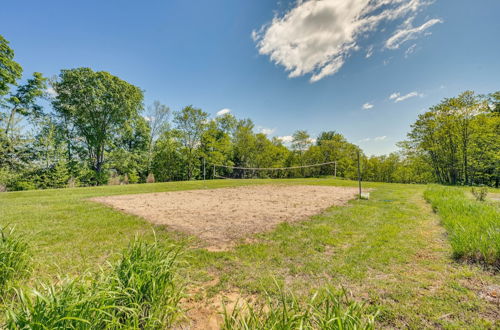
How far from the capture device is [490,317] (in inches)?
69.1

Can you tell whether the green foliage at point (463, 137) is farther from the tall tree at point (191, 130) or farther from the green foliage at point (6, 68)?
the green foliage at point (6, 68)

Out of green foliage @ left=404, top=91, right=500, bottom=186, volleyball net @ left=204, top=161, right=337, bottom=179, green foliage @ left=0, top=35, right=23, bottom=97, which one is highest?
green foliage @ left=0, top=35, right=23, bottom=97

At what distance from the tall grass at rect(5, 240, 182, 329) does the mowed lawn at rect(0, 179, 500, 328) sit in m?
0.17

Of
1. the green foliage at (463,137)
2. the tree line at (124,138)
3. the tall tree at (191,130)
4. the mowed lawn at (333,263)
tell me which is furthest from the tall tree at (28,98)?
the green foliage at (463,137)

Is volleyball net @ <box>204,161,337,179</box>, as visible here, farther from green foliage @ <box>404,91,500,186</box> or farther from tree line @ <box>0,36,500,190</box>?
green foliage @ <box>404,91,500,186</box>

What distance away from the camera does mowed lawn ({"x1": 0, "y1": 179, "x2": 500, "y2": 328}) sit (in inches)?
76.6

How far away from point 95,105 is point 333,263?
1110 inches

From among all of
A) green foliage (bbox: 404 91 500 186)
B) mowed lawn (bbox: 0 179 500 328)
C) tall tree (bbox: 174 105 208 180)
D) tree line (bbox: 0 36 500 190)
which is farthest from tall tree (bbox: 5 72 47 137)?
green foliage (bbox: 404 91 500 186)

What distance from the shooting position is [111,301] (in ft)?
4.65

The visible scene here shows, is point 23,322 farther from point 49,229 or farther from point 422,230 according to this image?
point 422,230

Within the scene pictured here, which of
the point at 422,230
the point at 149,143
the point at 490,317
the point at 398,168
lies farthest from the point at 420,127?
the point at 149,143

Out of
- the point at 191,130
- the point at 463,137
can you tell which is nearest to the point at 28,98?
the point at 191,130

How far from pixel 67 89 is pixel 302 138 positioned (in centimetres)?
3685

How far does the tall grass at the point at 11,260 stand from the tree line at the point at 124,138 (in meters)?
15.2
